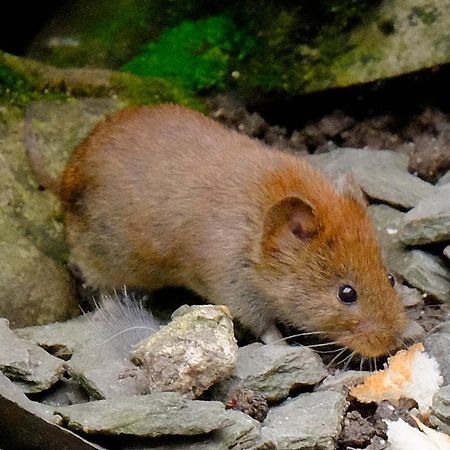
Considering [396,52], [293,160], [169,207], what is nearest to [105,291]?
Answer: [169,207]

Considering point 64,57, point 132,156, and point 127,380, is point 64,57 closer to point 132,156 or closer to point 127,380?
point 132,156

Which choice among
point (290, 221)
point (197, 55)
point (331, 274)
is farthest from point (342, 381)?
point (197, 55)

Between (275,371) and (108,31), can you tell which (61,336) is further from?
(108,31)

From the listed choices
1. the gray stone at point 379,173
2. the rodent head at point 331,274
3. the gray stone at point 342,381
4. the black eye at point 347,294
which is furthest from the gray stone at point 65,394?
the gray stone at point 379,173

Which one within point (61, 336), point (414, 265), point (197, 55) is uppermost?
point (197, 55)

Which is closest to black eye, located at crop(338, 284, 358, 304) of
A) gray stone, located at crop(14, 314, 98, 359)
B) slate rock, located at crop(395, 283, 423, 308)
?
slate rock, located at crop(395, 283, 423, 308)

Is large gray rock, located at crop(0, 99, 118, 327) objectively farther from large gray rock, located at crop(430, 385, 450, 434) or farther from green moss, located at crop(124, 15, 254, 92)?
large gray rock, located at crop(430, 385, 450, 434)

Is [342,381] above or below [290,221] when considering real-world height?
below
